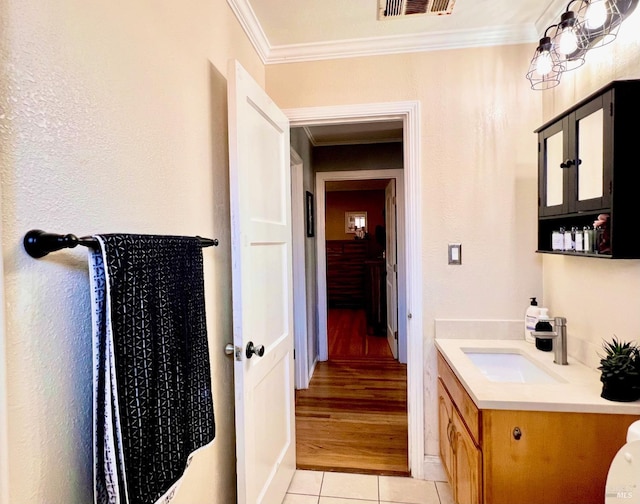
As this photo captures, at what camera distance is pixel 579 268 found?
5.16ft

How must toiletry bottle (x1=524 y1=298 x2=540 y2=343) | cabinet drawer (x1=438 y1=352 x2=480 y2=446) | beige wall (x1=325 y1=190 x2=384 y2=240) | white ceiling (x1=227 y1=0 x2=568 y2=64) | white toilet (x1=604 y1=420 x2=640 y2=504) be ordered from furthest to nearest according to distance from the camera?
beige wall (x1=325 y1=190 x2=384 y2=240) < toiletry bottle (x1=524 y1=298 x2=540 y2=343) < white ceiling (x1=227 y1=0 x2=568 y2=64) < cabinet drawer (x1=438 y1=352 x2=480 y2=446) < white toilet (x1=604 y1=420 x2=640 y2=504)

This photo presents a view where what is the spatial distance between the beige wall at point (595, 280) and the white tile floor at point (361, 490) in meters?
1.03

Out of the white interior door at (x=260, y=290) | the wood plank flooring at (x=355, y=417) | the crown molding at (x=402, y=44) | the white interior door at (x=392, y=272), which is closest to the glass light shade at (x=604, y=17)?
the crown molding at (x=402, y=44)

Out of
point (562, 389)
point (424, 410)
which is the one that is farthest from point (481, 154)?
point (424, 410)

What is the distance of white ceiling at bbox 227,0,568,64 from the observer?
5.41 ft

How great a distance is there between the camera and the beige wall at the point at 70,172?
0.62 meters

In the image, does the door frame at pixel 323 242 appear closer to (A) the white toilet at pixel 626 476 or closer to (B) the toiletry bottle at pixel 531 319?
(B) the toiletry bottle at pixel 531 319

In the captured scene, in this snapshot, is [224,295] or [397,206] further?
[397,206]

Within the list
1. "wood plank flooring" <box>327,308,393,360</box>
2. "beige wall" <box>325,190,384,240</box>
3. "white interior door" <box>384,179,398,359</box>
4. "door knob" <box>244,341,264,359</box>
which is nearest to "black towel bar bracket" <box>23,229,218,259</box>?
"door knob" <box>244,341,264,359</box>

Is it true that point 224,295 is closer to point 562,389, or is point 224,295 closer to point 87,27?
point 87,27

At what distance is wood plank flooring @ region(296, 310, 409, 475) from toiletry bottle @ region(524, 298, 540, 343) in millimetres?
1023

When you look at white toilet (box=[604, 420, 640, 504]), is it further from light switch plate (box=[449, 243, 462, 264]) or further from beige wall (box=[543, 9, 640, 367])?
light switch plate (box=[449, 243, 462, 264])

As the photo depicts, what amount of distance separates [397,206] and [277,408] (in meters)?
2.59

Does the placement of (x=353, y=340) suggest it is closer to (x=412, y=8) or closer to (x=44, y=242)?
(x=412, y=8)
